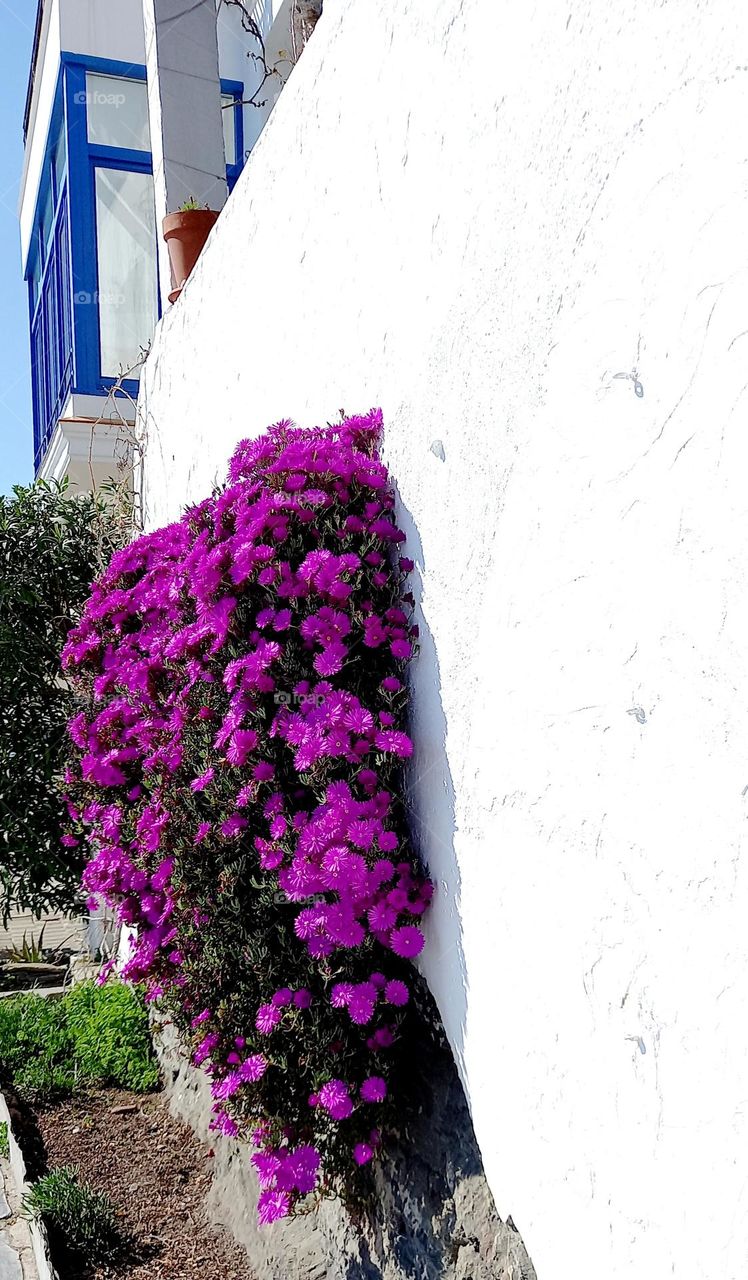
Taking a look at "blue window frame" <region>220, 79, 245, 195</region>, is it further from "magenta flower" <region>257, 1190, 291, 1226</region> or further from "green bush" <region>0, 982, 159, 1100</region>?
"magenta flower" <region>257, 1190, 291, 1226</region>

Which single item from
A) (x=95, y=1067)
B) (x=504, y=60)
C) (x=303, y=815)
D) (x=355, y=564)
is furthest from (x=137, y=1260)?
(x=504, y=60)

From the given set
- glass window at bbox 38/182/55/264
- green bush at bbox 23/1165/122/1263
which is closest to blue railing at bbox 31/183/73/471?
glass window at bbox 38/182/55/264

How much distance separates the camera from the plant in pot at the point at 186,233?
5156mm

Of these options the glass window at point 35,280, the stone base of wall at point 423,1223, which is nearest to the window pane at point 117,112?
the glass window at point 35,280

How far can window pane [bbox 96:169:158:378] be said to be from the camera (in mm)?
8703

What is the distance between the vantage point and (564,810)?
2.07 meters

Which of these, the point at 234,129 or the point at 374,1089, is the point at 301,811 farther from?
the point at 234,129

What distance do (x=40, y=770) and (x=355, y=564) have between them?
4.22m

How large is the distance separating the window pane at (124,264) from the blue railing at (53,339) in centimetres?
29

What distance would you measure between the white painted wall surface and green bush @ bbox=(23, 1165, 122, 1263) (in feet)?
6.08

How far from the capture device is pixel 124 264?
8.84 meters

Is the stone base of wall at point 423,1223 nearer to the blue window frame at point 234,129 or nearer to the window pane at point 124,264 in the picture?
the window pane at point 124,264

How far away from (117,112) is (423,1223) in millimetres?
8632

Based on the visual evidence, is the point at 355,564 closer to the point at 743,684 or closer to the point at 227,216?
the point at 743,684
